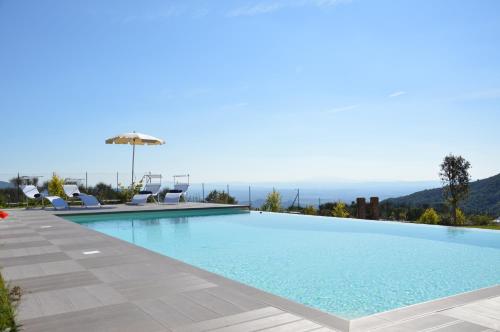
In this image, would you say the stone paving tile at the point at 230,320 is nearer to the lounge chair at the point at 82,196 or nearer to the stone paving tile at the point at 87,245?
the stone paving tile at the point at 87,245

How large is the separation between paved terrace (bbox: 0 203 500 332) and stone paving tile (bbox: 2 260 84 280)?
0.01 meters

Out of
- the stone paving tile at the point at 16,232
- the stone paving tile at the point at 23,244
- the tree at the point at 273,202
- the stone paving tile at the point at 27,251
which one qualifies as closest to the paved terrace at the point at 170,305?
the stone paving tile at the point at 27,251

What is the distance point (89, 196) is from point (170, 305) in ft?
36.9

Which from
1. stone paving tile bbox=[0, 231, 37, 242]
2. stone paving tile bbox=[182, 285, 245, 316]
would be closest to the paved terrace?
stone paving tile bbox=[182, 285, 245, 316]

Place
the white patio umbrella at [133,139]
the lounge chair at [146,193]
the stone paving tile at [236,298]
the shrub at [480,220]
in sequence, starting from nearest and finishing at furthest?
the stone paving tile at [236,298] < the shrub at [480,220] < the white patio umbrella at [133,139] < the lounge chair at [146,193]

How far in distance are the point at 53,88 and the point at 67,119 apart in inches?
115

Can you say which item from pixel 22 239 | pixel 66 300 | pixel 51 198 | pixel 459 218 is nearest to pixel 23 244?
pixel 22 239

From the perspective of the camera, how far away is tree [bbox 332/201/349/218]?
539 inches

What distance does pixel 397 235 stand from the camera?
8.86 m

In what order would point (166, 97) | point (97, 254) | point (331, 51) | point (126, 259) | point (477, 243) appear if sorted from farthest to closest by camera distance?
point (166, 97), point (331, 51), point (477, 243), point (97, 254), point (126, 259)

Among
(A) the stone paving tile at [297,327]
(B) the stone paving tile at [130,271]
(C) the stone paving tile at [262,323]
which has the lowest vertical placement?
(A) the stone paving tile at [297,327]

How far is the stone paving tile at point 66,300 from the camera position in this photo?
9.84 feet

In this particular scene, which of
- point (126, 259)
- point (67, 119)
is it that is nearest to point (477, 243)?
point (126, 259)

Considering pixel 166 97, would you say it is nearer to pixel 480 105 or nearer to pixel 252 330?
pixel 480 105
